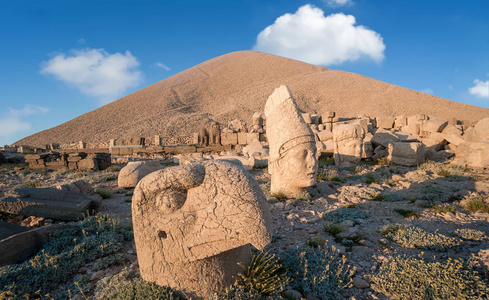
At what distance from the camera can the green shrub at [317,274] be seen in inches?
104

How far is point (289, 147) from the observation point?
5.84 meters

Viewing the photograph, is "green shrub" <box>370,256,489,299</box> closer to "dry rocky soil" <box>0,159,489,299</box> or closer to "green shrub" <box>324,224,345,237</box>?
"dry rocky soil" <box>0,159,489,299</box>

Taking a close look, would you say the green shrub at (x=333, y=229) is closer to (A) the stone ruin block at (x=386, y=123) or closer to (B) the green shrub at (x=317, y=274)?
(B) the green shrub at (x=317, y=274)

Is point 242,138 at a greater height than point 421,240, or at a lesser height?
greater

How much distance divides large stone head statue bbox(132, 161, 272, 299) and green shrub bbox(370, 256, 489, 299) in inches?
71.8

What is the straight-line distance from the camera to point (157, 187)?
6.70 ft

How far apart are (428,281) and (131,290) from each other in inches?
120

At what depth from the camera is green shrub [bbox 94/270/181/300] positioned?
2.19 metres

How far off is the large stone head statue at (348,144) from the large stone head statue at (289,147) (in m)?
3.86

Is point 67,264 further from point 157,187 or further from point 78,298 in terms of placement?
point 157,187

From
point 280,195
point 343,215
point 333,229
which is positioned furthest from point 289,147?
point 333,229

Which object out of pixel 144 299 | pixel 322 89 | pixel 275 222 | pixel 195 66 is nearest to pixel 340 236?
pixel 275 222

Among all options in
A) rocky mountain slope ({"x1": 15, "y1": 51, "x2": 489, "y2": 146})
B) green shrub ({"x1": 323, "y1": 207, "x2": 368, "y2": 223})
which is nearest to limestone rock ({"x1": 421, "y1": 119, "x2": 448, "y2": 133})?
rocky mountain slope ({"x1": 15, "y1": 51, "x2": 489, "y2": 146})

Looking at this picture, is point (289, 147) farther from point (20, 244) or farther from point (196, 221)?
point (20, 244)
